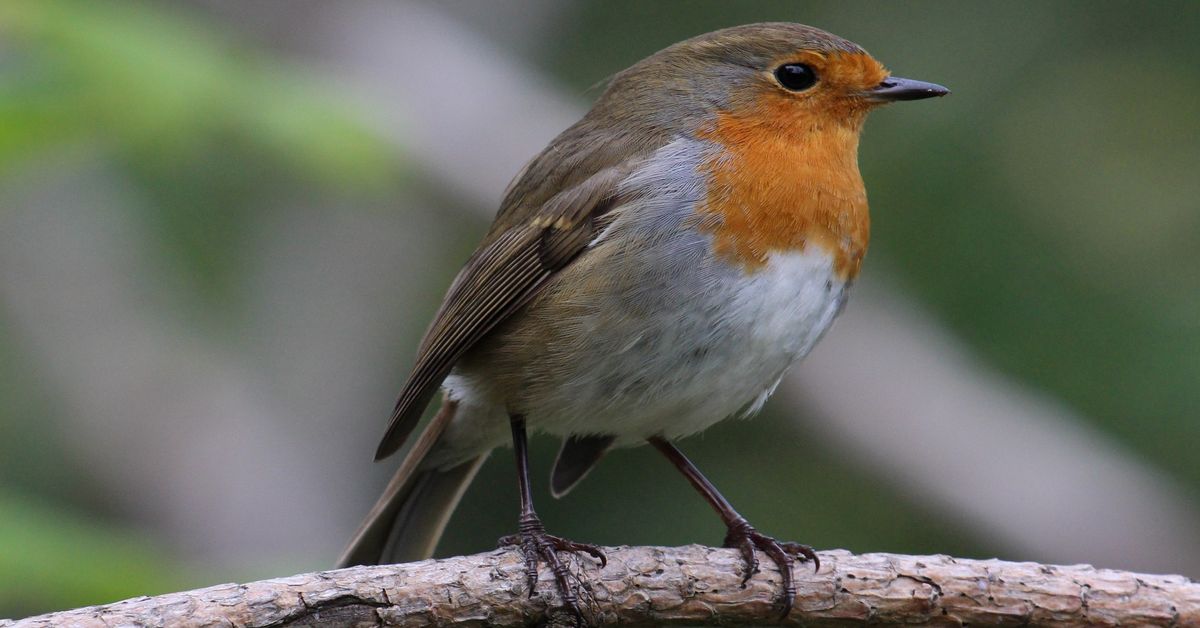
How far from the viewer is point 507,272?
4141 millimetres

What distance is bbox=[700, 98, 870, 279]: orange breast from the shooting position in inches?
149

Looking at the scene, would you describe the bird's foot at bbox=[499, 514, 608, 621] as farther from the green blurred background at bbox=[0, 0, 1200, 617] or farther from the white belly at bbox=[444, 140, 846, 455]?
the green blurred background at bbox=[0, 0, 1200, 617]

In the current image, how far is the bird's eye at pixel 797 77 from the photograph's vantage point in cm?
421

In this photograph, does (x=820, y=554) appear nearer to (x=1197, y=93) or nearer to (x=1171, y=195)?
(x=1171, y=195)

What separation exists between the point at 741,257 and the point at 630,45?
5.20 meters

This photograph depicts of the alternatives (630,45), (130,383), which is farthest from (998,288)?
(130,383)

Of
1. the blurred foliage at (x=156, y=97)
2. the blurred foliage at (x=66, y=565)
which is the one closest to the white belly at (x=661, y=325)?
the blurred foliage at (x=156, y=97)

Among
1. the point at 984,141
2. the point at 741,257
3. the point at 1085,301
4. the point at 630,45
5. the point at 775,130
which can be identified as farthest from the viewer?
the point at 630,45

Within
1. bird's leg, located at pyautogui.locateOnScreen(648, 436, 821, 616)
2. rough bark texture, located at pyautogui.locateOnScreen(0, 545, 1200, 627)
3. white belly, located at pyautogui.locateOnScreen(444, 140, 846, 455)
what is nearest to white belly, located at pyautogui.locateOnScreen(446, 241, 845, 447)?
white belly, located at pyautogui.locateOnScreen(444, 140, 846, 455)

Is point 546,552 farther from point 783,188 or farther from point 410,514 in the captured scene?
point 783,188

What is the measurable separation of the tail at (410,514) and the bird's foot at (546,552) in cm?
74

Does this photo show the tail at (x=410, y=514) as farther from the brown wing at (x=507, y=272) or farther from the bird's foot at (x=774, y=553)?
the bird's foot at (x=774, y=553)

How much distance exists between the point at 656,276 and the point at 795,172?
0.52 meters

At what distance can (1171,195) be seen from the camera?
712 centimetres
